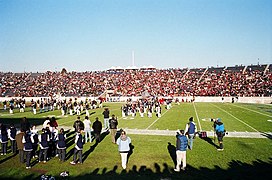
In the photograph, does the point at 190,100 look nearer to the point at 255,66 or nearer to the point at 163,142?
the point at 255,66

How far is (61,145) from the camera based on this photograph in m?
11.6

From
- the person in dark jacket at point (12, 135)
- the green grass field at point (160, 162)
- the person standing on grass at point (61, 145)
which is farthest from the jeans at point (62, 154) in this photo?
the person in dark jacket at point (12, 135)

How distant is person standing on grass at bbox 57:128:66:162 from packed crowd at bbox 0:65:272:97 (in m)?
42.4

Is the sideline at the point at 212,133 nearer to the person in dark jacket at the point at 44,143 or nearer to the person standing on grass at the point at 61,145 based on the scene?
the person standing on grass at the point at 61,145

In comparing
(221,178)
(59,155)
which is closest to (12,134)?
(59,155)

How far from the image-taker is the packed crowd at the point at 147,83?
5278 cm

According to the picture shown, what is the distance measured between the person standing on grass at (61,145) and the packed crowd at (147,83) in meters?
42.4

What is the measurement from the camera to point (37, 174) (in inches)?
404

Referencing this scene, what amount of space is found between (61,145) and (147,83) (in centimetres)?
4993

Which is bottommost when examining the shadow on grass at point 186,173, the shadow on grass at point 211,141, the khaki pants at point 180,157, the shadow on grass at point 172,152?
the shadow on grass at point 186,173

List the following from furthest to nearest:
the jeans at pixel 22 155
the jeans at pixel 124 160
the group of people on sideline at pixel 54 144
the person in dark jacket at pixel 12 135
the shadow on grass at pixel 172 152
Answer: the person in dark jacket at pixel 12 135 → the shadow on grass at pixel 172 152 → the jeans at pixel 22 155 → the jeans at pixel 124 160 → the group of people on sideline at pixel 54 144

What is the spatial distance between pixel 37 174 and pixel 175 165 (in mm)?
5710

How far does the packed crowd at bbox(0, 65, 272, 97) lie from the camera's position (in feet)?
173

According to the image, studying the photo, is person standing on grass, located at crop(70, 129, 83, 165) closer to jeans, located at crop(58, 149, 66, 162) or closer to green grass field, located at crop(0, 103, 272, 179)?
green grass field, located at crop(0, 103, 272, 179)
